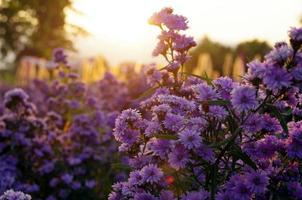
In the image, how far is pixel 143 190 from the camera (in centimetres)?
386

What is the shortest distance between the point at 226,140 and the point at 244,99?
0.87 feet

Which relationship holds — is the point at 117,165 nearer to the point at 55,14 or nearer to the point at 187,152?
the point at 187,152

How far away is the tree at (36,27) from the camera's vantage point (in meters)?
43.6

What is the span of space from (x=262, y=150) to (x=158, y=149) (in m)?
0.60

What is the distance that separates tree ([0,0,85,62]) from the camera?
43625mm

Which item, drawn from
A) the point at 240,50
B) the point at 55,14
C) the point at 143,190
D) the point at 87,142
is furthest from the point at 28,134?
the point at 55,14

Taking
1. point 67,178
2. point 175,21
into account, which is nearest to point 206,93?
point 175,21

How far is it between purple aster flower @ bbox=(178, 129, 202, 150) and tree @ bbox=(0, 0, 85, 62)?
128ft

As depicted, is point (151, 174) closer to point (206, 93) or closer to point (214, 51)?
point (206, 93)

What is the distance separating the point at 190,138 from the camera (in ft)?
11.5

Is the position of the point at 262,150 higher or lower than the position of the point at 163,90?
lower

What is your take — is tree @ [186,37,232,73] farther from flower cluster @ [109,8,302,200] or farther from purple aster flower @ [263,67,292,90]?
purple aster flower @ [263,67,292,90]

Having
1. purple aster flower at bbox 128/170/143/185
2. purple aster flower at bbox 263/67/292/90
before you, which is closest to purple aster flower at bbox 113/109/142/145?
purple aster flower at bbox 128/170/143/185

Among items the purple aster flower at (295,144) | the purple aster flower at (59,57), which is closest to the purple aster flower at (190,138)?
the purple aster flower at (295,144)
